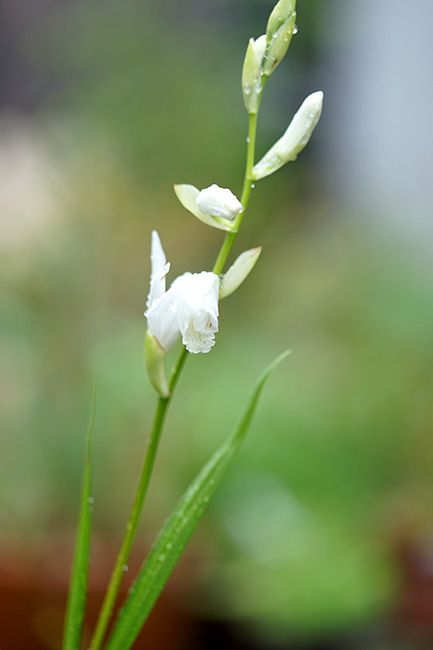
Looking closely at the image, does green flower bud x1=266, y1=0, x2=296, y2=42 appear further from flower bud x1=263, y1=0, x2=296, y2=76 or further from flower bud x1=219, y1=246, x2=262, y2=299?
flower bud x1=219, y1=246, x2=262, y2=299

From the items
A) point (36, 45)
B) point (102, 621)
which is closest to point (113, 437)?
point (102, 621)

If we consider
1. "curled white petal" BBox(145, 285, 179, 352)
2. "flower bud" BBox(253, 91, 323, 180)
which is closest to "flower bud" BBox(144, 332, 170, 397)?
"curled white petal" BBox(145, 285, 179, 352)

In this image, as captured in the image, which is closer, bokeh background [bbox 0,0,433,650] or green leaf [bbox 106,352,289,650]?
green leaf [bbox 106,352,289,650]

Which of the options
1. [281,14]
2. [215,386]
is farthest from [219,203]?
[215,386]

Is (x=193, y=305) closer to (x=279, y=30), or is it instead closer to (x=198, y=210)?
(x=198, y=210)

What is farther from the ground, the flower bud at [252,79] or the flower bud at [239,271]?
the flower bud at [252,79]

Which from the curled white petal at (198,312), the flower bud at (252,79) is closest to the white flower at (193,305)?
the curled white petal at (198,312)

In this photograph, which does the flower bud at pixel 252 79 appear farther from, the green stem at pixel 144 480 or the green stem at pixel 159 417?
the green stem at pixel 144 480

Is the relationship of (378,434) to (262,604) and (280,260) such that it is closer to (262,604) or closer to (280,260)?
(262,604)
